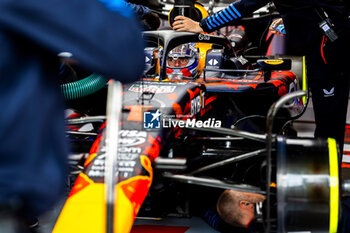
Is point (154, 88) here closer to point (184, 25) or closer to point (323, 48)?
point (184, 25)

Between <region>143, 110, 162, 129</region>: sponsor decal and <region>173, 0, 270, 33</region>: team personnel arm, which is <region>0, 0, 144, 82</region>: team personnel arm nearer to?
<region>143, 110, 162, 129</region>: sponsor decal

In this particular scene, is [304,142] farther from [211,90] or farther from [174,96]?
[211,90]

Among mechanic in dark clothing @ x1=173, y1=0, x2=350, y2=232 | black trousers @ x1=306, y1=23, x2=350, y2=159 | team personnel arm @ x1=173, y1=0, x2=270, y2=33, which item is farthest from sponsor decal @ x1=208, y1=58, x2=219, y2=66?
black trousers @ x1=306, y1=23, x2=350, y2=159

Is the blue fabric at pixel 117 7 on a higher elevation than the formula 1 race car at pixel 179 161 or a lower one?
higher

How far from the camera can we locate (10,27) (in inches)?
25.5

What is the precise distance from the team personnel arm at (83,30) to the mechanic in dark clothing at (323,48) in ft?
5.49

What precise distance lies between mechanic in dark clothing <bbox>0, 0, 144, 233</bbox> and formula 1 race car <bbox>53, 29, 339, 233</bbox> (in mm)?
148

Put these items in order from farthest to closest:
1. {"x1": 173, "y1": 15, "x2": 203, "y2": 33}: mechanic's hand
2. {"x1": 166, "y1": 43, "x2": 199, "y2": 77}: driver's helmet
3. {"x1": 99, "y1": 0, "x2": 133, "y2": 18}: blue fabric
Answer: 1. {"x1": 166, "y1": 43, "x2": 199, "y2": 77}: driver's helmet
2. {"x1": 173, "y1": 15, "x2": 203, "y2": 33}: mechanic's hand
3. {"x1": 99, "y1": 0, "x2": 133, "y2": 18}: blue fabric

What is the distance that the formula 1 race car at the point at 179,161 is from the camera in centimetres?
138

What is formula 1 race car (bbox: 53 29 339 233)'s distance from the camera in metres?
1.38

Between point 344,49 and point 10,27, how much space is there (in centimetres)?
197

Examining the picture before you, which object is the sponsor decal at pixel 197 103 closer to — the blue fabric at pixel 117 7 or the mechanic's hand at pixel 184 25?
the mechanic's hand at pixel 184 25

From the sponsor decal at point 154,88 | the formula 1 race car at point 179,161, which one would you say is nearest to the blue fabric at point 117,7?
the formula 1 race car at point 179,161

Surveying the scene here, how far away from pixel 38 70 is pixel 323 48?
1.87m
